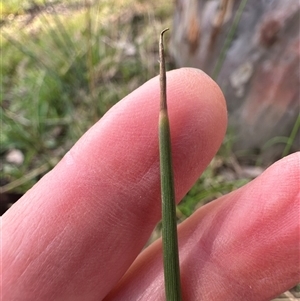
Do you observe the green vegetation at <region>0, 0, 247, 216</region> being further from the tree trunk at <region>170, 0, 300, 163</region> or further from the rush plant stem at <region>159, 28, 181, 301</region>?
the rush plant stem at <region>159, 28, 181, 301</region>

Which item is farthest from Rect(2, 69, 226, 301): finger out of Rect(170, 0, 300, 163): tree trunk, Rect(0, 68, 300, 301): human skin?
Rect(170, 0, 300, 163): tree trunk

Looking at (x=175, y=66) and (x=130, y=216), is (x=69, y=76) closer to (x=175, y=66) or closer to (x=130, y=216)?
(x=175, y=66)

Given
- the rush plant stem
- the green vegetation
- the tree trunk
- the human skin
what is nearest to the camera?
the rush plant stem

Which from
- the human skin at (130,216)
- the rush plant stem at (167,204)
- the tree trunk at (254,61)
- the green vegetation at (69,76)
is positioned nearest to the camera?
the rush plant stem at (167,204)

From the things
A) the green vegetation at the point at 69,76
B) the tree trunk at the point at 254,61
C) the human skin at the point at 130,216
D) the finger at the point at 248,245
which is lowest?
the finger at the point at 248,245

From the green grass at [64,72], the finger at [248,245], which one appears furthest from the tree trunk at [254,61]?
the finger at [248,245]

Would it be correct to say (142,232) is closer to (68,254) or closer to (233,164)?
(68,254)

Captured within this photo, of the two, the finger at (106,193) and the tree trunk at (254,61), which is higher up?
the tree trunk at (254,61)

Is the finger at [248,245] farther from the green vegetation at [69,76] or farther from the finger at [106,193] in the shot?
the green vegetation at [69,76]
